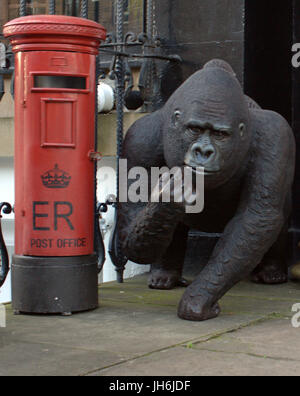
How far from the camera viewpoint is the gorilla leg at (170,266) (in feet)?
17.1

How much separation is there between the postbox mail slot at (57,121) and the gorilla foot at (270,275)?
5.87ft

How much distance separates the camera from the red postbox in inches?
169

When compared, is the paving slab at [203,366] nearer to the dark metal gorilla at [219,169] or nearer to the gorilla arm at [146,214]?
the dark metal gorilla at [219,169]

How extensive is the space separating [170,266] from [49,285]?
3.69ft

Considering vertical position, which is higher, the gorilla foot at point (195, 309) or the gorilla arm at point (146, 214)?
the gorilla arm at point (146, 214)

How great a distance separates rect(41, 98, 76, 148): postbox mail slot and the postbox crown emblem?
5.4 inches

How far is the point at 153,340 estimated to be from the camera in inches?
146

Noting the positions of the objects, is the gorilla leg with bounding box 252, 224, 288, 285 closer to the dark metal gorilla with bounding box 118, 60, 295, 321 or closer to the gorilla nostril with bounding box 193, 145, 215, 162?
the dark metal gorilla with bounding box 118, 60, 295, 321

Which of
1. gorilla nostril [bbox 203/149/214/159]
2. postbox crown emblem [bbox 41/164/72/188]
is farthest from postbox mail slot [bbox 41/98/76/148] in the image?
gorilla nostril [bbox 203/149/214/159]

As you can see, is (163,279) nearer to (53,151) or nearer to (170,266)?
(170,266)

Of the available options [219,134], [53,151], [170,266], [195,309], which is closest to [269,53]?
[170,266]

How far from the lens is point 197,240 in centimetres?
594

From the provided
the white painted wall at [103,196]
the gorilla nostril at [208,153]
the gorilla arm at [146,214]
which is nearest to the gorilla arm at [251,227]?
the gorilla arm at [146,214]

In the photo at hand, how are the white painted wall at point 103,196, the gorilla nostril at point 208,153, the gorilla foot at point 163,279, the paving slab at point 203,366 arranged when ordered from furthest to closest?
the white painted wall at point 103,196 → the gorilla foot at point 163,279 → the gorilla nostril at point 208,153 → the paving slab at point 203,366
